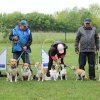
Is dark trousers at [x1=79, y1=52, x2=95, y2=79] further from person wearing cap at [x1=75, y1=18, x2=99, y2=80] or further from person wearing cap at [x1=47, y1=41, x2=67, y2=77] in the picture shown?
person wearing cap at [x1=47, y1=41, x2=67, y2=77]

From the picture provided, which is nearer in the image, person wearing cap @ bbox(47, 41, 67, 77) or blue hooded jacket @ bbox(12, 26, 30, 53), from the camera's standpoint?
person wearing cap @ bbox(47, 41, 67, 77)

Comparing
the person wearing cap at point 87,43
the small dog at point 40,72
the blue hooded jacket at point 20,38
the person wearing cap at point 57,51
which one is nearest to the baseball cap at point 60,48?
the person wearing cap at point 57,51

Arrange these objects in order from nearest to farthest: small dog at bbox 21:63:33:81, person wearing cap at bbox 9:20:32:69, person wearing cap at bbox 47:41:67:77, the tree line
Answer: small dog at bbox 21:63:33:81 < person wearing cap at bbox 47:41:67:77 < person wearing cap at bbox 9:20:32:69 < the tree line

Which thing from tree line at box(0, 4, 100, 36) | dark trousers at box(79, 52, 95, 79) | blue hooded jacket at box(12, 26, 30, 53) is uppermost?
tree line at box(0, 4, 100, 36)

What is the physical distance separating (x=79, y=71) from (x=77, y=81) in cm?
41

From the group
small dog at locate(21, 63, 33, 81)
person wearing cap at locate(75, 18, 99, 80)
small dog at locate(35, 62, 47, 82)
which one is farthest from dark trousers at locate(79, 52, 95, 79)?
small dog at locate(21, 63, 33, 81)

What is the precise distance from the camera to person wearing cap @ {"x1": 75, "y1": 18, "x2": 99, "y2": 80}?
13773 mm

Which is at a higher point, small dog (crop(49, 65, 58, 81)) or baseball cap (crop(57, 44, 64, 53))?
baseball cap (crop(57, 44, 64, 53))

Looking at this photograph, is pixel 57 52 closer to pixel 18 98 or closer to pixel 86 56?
pixel 86 56

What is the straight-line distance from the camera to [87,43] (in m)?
13.8

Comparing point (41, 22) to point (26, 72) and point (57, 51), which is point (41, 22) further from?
point (26, 72)

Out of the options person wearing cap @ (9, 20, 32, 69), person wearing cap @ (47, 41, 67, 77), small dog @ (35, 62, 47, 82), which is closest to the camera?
small dog @ (35, 62, 47, 82)

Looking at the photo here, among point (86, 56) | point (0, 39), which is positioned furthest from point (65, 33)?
point (86, 56)

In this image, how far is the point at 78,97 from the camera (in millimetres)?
10492
